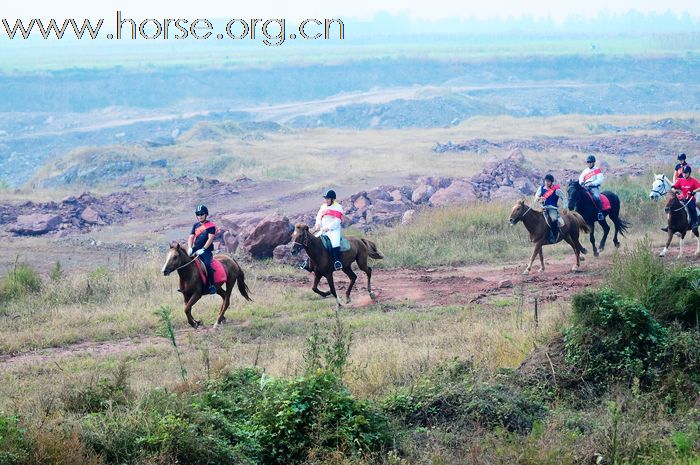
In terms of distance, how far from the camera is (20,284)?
1886 centimetres

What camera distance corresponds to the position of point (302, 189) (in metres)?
37.9

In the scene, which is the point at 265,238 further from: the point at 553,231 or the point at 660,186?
the point at 660,186

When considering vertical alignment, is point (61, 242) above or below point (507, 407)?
below

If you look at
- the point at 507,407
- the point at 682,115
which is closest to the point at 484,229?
the point at 507,407

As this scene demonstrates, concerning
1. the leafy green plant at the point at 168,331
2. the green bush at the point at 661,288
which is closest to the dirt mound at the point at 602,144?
the leafy green plant at the point at 168,331

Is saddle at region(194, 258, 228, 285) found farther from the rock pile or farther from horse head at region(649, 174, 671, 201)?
the rock pile

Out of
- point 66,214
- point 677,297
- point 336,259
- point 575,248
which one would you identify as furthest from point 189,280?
point 66,214

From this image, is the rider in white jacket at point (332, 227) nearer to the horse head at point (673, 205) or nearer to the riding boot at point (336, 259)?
the riding boot at point (336, 259)

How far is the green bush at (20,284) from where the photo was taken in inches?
732

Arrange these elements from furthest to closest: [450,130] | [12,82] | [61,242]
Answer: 1. [12,82]
2. [450,130]
3. [61,242]

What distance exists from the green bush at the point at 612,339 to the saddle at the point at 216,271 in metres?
7.63

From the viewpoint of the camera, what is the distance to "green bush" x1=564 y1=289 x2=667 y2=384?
10.2 meters

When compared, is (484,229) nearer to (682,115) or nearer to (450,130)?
(450,130)

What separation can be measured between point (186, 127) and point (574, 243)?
5662 centimetres
